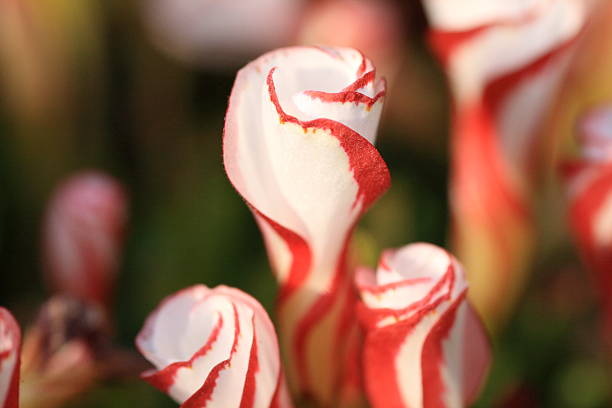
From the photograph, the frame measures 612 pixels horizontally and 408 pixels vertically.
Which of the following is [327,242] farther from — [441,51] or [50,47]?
[50,47]

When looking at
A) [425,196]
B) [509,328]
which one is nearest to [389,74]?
[425,196]

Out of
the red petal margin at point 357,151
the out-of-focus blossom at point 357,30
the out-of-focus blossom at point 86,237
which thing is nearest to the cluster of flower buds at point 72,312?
the out-of-focus blossom at point 86,237

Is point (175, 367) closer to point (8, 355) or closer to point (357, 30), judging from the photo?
point (8, 355)

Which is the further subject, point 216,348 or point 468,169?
point 468,169

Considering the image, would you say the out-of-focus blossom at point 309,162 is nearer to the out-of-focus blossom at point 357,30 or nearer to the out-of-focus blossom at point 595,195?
the out-of-focus blossom at point 595,195

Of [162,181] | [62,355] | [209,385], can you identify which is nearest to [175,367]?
[209,385]
